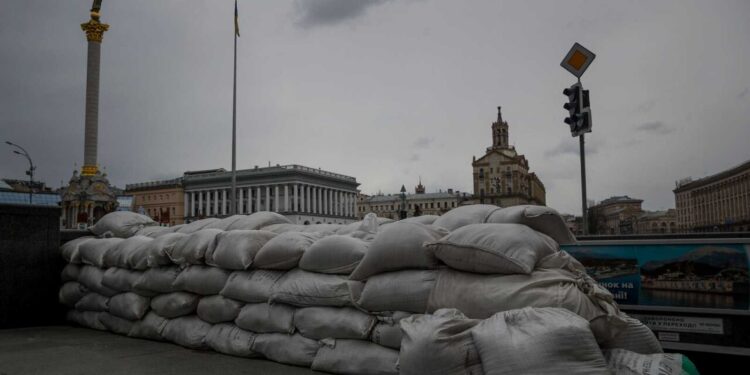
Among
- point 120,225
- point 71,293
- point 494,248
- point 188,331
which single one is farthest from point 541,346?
point 120,225

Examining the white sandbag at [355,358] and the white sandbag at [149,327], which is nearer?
the white sandbag at [355,358]

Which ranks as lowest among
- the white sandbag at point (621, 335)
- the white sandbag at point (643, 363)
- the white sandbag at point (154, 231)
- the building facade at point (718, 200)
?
the white sandbag at point (643, 363)

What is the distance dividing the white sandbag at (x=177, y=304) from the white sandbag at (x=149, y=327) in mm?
74

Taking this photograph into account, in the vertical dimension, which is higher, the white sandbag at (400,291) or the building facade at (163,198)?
the building facade at (163,198)

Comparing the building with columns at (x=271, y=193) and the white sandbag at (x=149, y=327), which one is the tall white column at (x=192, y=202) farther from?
the white sandbag at (x=149, y=327)

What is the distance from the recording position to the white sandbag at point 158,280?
4336 millimetres

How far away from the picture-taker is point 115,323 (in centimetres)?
479

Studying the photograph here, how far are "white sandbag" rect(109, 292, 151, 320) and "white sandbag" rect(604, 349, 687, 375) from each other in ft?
12.5

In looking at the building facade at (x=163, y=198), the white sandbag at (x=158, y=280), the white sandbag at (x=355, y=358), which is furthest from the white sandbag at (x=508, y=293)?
the building facade at (x=163, y=198)

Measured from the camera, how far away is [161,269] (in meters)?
4.46

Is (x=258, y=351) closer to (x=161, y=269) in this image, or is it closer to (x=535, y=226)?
(x=161, y=269)

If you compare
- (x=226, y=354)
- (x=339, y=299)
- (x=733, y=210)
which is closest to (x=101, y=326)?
(x=226, y=354)

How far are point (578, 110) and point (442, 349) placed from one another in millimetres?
3882

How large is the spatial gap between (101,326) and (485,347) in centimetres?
427
